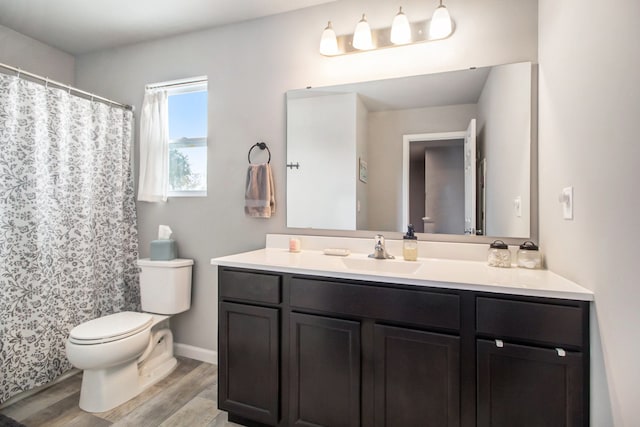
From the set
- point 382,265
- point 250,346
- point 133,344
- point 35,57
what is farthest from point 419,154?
point 35,57

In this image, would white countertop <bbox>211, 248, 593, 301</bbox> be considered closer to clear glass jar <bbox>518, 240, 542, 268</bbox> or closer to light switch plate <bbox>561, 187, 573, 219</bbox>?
clear glass jar <bbox>518, 240, 542, 268</bbox>

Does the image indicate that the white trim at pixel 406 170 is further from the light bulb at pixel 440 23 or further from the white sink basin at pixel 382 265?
the light bulb at pixel 440 23

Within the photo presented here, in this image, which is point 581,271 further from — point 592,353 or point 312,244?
point 312,244

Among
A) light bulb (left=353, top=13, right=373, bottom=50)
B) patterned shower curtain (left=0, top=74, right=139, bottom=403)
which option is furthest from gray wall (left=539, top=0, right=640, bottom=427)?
patterned shower curtain (left=0, top=74, right=139, bottom=403)

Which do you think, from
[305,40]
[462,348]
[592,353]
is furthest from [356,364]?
[305,40]

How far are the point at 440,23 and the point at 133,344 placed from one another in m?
2.53

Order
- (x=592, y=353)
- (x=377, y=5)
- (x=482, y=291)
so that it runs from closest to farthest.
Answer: (x=592, y=353), (x=482, y=291), (x=377, y=5)

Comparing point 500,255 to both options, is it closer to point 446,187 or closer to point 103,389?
point 446,187

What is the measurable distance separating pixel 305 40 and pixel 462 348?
198 cm

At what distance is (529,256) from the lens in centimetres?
153

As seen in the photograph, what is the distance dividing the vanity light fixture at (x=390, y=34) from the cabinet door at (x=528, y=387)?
1.59m

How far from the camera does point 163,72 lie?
8.31 ft

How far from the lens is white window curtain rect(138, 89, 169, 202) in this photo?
2500mm

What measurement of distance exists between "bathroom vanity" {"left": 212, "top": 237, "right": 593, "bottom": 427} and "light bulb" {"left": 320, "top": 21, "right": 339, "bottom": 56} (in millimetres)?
1266
